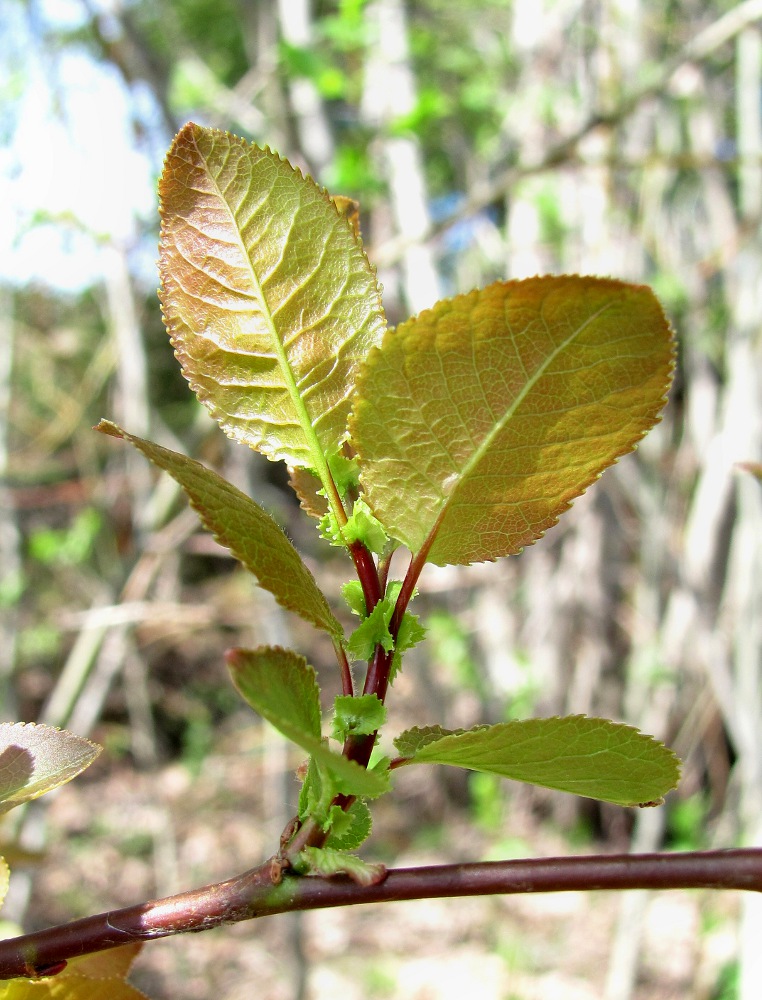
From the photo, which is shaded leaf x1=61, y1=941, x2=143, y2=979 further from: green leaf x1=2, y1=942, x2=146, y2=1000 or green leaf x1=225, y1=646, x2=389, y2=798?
green leaf x1=225, y1=646, x2=389, y2=798

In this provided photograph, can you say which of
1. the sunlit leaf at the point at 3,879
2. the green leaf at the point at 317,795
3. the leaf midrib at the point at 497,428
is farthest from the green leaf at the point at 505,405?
the sunlit leaf at the point at 3,879

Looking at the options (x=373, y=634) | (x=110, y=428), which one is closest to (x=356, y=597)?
(x=373, y=634)

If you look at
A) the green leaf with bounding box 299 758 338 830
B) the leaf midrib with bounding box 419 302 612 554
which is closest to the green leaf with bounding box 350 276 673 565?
the leaf midrib with bounding box 419 302 612 554

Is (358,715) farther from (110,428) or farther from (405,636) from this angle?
(110,428)

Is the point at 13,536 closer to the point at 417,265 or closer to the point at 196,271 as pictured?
the point at 417,265

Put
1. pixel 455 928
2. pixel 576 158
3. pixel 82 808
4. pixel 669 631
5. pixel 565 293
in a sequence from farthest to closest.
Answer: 1. pixel 82 808
2. pixel 455 928
3. pixel 669 631
4. pixel 576 158
5. pixel 565 293

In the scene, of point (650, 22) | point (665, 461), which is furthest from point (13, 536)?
point (650, 22)
